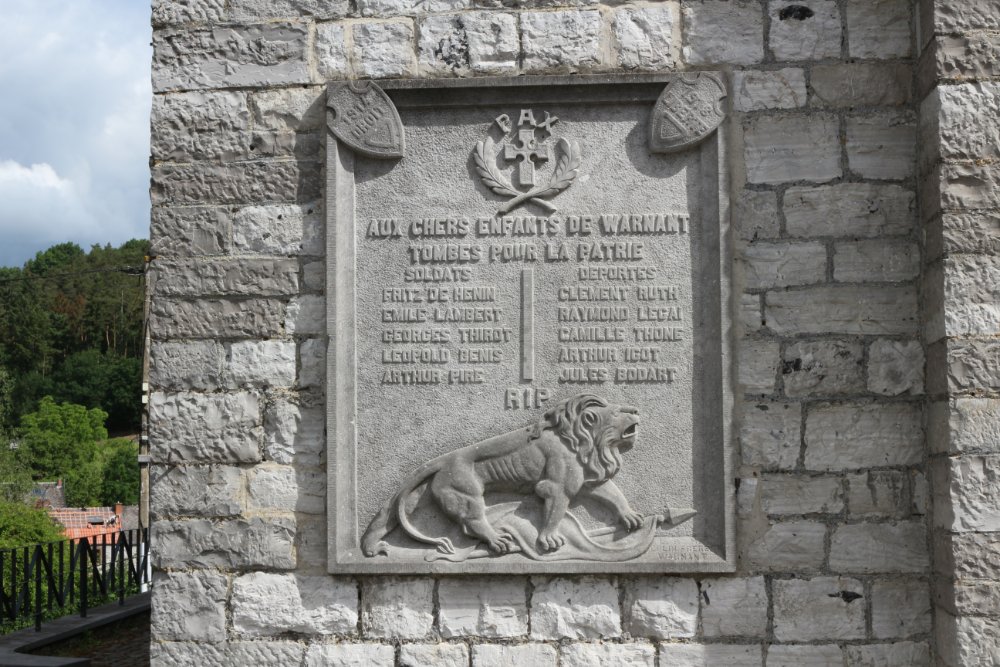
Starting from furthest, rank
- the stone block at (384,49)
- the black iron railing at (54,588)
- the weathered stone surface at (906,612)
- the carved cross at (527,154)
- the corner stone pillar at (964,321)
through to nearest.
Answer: the black iron railing at (54,588) → the stone block at (384,49) → the carved cross at (527,154) → the weathered stone surface at (906,612) → the corner stone pillar at (964,321)

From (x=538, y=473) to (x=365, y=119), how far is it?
1.66m

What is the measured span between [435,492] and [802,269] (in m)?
1.77

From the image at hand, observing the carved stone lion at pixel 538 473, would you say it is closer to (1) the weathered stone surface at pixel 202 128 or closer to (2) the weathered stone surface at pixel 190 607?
(2) the weathered stone surface at pixel 190 607

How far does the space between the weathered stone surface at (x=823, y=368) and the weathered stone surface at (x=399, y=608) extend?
1715 millimetres

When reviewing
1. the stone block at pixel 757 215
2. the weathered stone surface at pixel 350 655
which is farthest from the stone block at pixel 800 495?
the weathered stone surface at pixel 350 655

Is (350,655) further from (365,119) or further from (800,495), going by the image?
(365,119)

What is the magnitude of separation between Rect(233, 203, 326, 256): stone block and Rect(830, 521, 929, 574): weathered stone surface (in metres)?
2.50

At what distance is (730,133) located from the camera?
12.7ft

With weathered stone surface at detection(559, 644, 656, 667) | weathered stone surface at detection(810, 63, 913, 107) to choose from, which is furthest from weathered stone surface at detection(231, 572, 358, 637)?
weathered stone surface at detection(810, 63, 913, 107)

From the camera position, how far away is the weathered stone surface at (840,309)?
376 centimetres

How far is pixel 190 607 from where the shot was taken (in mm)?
3828

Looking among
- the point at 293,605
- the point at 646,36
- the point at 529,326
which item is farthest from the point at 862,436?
the point at 293,605

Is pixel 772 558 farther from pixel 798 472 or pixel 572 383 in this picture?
pixel 572 383

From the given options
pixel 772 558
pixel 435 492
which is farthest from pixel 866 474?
pixel 435 492
